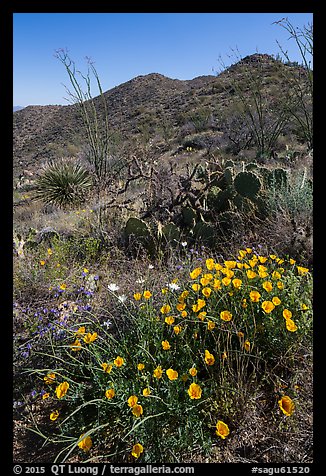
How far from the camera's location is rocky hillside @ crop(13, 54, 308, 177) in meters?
23.4

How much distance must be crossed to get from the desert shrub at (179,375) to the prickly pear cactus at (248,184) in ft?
7.12

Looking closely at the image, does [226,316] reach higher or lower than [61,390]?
higher

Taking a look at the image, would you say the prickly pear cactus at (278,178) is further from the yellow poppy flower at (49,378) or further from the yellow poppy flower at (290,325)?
the yellow poppy flower at (49,378)

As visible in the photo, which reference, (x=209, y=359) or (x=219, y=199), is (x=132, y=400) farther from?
(x=219, y=199)

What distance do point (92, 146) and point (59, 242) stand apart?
20.7 feet

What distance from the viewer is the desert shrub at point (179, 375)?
2.00 m

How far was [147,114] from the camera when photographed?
1216 inches

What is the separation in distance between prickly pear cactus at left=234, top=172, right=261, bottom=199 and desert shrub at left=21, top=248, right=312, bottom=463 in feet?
7.12

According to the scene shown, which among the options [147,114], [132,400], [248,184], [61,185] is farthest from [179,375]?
[147,114]

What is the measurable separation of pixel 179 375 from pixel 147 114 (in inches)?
1217

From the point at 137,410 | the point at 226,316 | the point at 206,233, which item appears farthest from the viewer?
the point at 206,233
